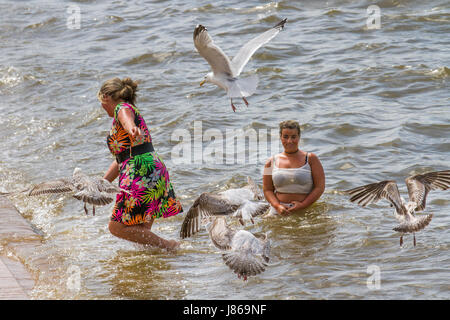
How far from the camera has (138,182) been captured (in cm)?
551

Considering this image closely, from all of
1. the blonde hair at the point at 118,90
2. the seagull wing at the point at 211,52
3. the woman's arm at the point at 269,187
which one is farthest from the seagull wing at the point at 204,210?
the woman's arm at the point at 269,187

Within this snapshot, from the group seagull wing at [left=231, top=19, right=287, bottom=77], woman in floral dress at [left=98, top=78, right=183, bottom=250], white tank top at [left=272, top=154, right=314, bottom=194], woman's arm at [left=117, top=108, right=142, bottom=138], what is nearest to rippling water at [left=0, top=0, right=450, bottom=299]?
white tank top at [left=272, top=154, right=314, bottom=194]

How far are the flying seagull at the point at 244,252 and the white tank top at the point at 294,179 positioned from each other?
6.47 feet

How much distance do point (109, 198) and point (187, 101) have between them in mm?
6506

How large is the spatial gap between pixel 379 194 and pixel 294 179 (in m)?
1.76

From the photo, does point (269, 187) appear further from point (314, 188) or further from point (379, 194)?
point (379, 194)

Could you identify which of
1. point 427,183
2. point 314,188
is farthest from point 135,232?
point 427,183

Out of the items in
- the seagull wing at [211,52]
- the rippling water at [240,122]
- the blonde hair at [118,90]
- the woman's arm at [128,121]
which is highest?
the seagull wing at [211,52]

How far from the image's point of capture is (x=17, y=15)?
19.3m

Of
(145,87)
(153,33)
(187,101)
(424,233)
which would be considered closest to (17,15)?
(153,33)

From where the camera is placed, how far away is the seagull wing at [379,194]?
4949 millimetres

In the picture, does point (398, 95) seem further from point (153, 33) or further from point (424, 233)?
point (153, 33)

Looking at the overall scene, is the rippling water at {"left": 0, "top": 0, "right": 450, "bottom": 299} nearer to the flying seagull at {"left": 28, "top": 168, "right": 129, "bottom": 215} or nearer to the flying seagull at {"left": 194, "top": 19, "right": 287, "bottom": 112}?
the flying seagull at {"left": 28, "top": 168, "right": 129, "bottom": 215}

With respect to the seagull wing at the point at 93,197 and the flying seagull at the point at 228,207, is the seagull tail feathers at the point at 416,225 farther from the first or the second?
the seagull wing at the point at 93,197
